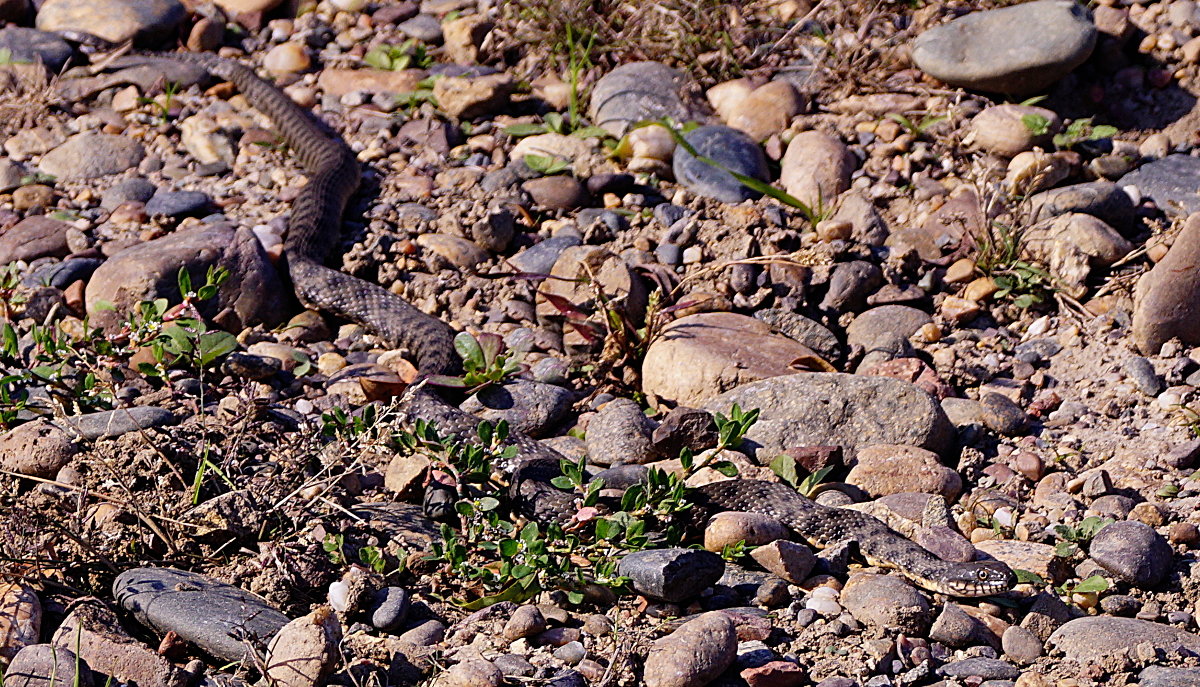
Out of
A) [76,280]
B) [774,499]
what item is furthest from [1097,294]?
[76,280]

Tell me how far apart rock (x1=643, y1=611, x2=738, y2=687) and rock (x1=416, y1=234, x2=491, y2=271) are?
330cm

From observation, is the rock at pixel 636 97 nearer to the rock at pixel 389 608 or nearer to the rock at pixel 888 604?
the rock at pixel 888 604

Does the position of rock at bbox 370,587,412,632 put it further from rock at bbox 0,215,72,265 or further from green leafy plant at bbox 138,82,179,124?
green leafy plant at bbox 138,82,179,124

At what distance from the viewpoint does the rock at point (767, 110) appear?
23.9 feet

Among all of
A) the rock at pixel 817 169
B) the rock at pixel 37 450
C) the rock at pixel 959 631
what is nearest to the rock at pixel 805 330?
the rock at pixel 817 169

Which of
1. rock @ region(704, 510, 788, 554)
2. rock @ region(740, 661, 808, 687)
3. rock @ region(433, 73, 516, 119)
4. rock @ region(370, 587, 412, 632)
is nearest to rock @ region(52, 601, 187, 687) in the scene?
rock @ region(370, 587, 412, 632)

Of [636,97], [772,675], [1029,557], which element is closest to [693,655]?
[772,675]

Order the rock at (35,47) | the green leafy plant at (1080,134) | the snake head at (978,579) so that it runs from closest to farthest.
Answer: the snake head at (978,579) → the green leafy plant at (1080,134) → the rock at (35,47)

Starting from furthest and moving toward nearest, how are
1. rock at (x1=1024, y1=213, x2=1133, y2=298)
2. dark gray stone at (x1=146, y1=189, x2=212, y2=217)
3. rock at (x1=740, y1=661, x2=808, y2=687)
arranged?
1. dark gray stone at (x1=146, y1=189, x2=212, y2=217)
2. rock at (x1=1024, y1=213, x2=1133, y2=298)
3. rock at (x1=740, y1=661, x2=808, y2=687)

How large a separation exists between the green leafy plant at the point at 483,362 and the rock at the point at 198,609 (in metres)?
1.79

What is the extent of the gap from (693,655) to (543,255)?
3279 mm

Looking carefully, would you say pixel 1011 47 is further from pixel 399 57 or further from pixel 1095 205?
pixel 399 57

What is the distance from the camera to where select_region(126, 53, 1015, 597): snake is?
4.32 metres

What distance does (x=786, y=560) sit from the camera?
13.8 ft
